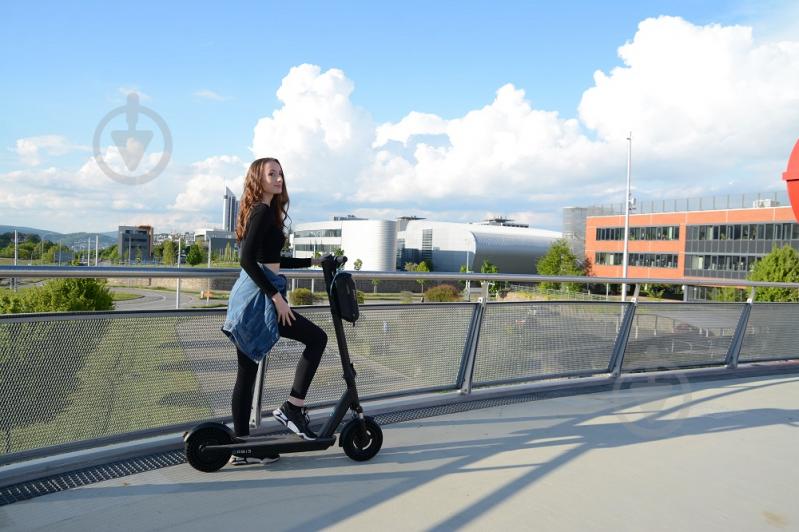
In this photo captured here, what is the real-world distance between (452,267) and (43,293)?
10491 cm

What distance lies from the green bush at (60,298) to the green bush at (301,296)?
3.65 feet

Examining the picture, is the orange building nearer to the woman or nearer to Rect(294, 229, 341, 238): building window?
Rect(294, 229, 341, 238): building window

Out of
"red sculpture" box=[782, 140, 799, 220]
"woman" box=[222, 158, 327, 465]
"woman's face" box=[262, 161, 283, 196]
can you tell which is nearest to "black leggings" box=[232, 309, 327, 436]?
"woman" box=[222, 158, 327, 465]

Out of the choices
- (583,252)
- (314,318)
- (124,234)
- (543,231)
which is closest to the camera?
(314,318)

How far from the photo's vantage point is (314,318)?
4.31 metres

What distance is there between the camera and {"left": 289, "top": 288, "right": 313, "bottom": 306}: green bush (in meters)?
4.24

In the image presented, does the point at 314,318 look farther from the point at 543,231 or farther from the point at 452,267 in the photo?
the point at 543,231

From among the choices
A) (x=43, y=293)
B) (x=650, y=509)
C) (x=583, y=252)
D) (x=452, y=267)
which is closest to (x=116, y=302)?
(x=43, y=293)

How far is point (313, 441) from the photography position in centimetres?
364

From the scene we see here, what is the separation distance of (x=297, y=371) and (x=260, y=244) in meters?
0.83

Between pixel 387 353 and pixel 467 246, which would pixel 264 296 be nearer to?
pixel 387 353

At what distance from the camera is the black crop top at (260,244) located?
338 cm

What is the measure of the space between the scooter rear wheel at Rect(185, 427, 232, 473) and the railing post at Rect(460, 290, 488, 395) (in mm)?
2332

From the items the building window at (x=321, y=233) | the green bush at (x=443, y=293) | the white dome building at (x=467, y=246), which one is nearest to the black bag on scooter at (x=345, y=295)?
the green bush at (x=443, y=293)
